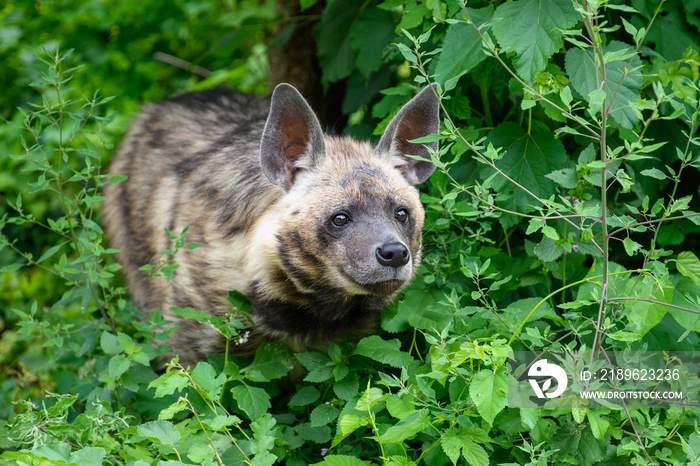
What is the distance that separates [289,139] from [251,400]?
1244mm

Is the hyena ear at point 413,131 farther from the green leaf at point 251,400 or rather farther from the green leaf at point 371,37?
the green leaf at point 251,400

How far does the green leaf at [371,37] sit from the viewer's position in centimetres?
397

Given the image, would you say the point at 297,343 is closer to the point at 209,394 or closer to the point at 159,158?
the point at 209,394

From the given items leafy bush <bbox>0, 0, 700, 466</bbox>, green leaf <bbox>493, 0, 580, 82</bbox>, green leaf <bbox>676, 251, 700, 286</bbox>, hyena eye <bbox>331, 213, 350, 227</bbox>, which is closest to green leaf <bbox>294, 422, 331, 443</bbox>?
leafy bush <bbox>0, 0, 700, 466</bbox>

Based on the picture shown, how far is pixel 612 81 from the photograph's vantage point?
2.86 metres

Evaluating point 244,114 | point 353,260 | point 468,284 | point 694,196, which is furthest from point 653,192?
point 244,114

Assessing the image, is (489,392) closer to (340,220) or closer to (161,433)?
(340,220)

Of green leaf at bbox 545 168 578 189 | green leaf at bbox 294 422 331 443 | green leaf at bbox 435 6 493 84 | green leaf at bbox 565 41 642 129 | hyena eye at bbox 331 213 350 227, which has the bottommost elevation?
green leaf at bbox 294 422 331 443

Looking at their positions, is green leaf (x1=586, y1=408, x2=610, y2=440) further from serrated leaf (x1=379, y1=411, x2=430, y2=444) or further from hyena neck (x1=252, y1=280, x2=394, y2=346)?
hyena neck (x1=252, y1=280, x2=394, y2=346)

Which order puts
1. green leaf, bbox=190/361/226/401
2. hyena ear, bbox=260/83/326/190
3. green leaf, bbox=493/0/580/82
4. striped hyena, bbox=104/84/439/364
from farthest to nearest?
hyena ear, bbox=260/83/326/190 → striped hyena, bbox=104/84/439/364 → green leaf, bbox=493/0/580/82 → green leaf, bbox=190/361/226/401

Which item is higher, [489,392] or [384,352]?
[489,392]

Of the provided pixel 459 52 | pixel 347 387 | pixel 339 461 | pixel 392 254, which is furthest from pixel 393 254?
pixel 459 52

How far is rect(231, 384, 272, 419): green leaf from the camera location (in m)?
2.86

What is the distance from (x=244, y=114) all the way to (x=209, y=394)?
8.76 feet
